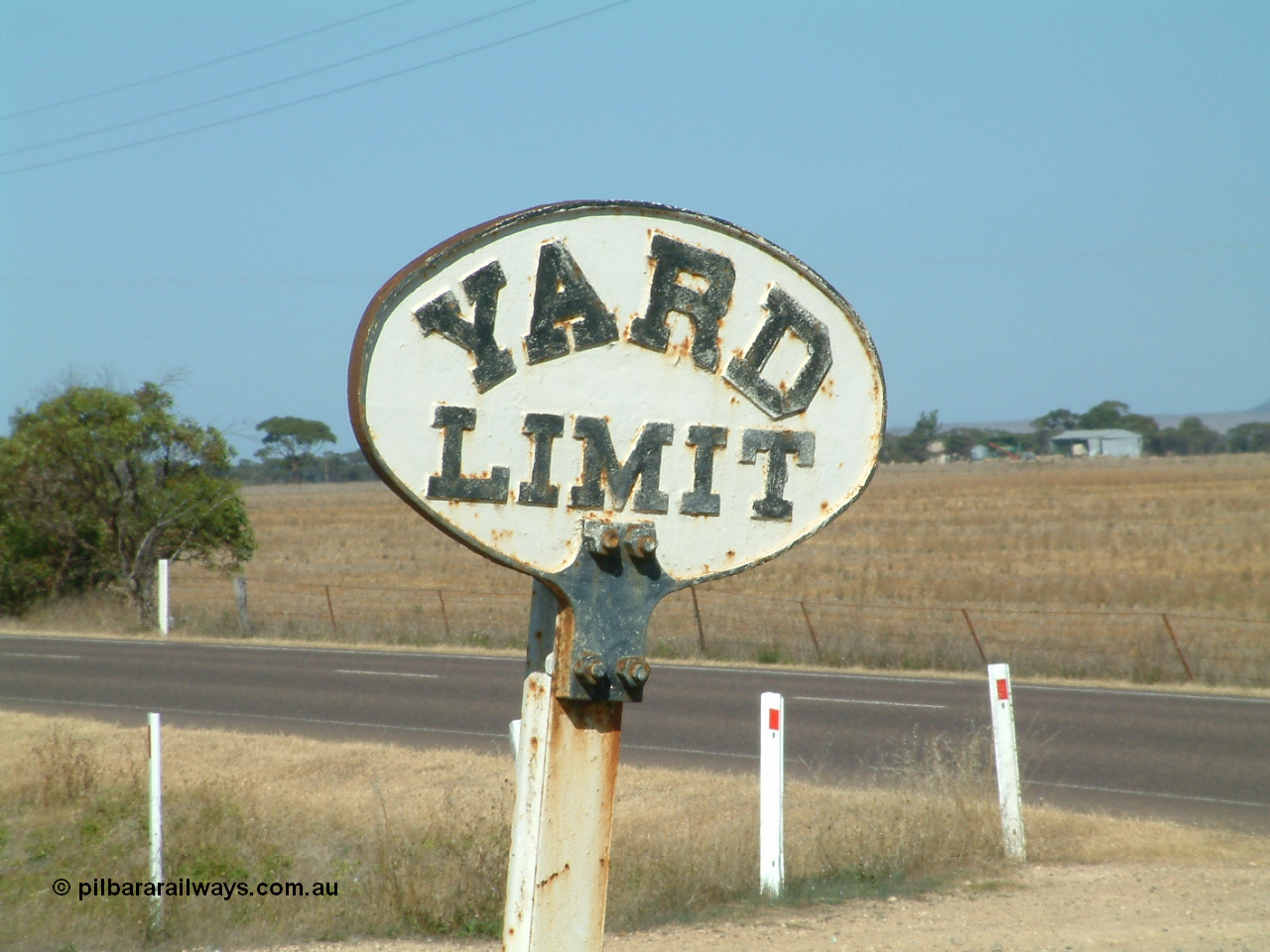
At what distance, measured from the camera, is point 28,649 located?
69.1 ft

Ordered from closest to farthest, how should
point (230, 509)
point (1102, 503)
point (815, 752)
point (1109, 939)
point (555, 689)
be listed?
point (555, 689)
point (1109, 939)
point (815, 752)
point (230, 509)
point (1102, 503)

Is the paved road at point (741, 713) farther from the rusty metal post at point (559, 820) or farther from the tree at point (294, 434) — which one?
the tree at point (294, 434)

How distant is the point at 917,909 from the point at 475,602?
24.6 meters

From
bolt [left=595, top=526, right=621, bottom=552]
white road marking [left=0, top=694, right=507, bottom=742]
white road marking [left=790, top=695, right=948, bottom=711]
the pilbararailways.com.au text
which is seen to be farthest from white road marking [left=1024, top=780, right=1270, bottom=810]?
bolt [left=595, top=526, right=621, bottom=552]

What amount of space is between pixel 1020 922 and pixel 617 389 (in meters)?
4.61

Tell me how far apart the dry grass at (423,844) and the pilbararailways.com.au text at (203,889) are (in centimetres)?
8

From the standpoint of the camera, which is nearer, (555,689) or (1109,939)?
(555,689)

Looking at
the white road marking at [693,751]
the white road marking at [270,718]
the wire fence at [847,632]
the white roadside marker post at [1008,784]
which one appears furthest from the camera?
the wire fence at [847,632]

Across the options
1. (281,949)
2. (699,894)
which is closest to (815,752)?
(699,894)

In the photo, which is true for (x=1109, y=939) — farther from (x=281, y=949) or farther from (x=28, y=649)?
(x=28, y=649)

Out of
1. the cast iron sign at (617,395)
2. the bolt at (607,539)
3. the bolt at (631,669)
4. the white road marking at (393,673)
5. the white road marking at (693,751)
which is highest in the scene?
the cast iron sign at (617,395)

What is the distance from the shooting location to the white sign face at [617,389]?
2010 mm

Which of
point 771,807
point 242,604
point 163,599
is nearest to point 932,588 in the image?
point 242,604

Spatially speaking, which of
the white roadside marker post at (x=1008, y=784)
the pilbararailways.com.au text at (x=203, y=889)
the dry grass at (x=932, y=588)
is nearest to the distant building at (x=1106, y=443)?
the dry grass at (x=932, y=588)
